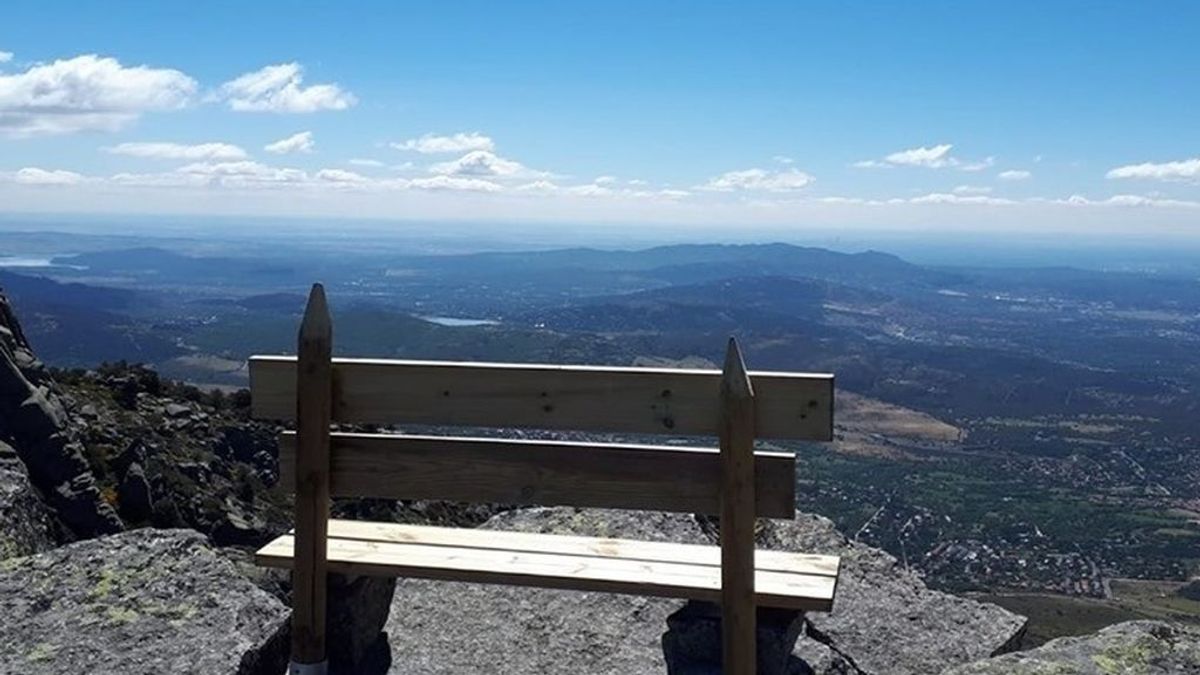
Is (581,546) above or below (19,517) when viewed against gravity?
above

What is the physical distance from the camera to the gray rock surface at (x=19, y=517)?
23.8 ft

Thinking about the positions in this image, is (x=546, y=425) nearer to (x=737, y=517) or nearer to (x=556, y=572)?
(x=556, y=572)

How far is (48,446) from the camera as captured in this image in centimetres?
1067

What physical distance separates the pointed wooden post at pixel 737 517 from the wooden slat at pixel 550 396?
0.13m

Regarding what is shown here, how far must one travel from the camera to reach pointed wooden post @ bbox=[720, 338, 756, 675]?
15.7 feet

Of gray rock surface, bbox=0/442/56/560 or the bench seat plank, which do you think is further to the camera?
gray rock surface, bbox=0/442/56/560

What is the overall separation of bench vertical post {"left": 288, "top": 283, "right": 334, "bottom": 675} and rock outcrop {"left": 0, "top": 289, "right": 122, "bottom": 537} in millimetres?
4598

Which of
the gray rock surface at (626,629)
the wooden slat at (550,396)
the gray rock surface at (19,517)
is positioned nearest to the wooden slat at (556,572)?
the wooden slat at (550,396)

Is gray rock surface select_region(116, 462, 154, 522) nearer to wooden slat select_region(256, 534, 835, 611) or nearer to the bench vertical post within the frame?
wooden slat select_region(256, 534, 835, 611)

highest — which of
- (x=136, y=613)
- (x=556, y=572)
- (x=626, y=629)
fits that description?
(x=556, y=572)

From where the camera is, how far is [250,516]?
1491 centimetres

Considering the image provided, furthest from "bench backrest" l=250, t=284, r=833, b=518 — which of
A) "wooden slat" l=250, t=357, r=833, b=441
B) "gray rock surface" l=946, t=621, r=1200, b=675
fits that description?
"gray rock surface" l=946, t=621, r=1200, b=675

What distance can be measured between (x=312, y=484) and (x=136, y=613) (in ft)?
5.41

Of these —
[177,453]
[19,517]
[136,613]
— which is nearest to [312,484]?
[136,613]
